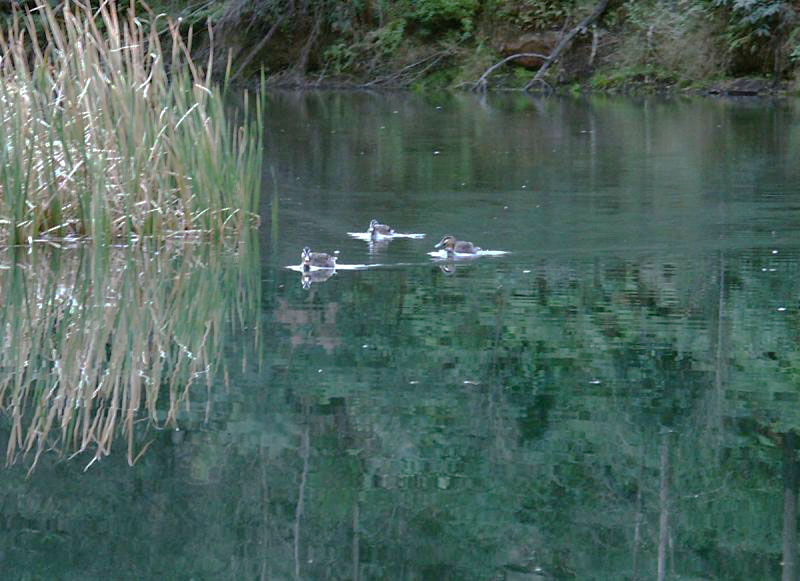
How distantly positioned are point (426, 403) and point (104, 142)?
4659 millimetres

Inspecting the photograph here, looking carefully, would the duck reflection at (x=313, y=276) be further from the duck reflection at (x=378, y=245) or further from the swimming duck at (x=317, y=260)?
the duck reflection at (x=378, y=245)

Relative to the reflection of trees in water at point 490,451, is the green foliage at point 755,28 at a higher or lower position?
higher

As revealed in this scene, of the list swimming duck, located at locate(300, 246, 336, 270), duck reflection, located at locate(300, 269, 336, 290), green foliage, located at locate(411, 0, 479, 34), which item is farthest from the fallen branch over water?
duck reflection, located at locate(300, 269, 336, 290)

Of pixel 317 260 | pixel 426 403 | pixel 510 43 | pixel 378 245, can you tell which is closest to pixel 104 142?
pixel 317 260

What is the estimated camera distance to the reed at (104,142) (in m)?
9.88

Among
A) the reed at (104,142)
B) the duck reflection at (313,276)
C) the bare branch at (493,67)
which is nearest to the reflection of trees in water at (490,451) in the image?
the duck reflection at (313,276)

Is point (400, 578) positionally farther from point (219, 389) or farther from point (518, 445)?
point (219, 389)

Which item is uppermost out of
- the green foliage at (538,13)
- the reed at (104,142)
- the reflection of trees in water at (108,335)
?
the green foliage at (538,13)

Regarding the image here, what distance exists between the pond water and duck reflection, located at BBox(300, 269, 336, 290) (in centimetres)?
4

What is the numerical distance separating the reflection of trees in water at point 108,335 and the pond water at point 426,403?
2cm

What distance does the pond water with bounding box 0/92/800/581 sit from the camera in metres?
4.46

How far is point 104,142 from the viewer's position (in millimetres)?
10062

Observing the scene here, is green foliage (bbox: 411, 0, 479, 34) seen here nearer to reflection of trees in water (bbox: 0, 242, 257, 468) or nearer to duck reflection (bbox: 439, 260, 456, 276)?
reflection of trees in water (bbox: 0, 242, 257, 468)

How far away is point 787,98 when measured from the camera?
26.8 metres
